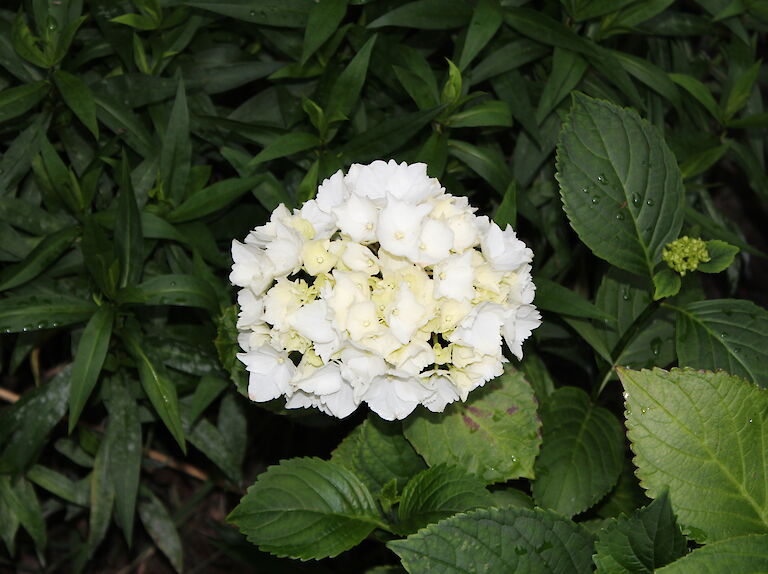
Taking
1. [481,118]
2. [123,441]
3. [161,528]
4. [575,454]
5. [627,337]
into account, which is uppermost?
[481,118]

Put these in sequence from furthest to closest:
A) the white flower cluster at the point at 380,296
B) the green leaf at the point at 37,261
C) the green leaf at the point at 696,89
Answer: the green leaf at the point at 696,89 → the green leaf at the point at 37,261 → the white flower cluster at the point at 380,296

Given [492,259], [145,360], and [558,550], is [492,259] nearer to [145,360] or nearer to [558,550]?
[558,550]

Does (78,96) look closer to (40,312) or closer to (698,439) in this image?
Answer: (40,312)

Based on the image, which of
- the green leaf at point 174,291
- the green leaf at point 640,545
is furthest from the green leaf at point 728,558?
the green leaf at point 174,291

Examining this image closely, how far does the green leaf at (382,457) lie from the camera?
2.15 meters

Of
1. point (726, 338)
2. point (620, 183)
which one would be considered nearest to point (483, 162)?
point (620, 183)

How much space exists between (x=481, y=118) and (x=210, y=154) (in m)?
0.82

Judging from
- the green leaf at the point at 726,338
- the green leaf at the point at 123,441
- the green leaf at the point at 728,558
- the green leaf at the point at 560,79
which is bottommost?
the green leaf at the point at 123,441

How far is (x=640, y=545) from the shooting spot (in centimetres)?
155

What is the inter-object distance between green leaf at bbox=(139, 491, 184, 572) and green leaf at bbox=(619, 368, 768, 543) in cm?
167

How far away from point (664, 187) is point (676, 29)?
0.91m

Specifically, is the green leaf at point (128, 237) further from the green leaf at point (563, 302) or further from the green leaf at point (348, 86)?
the green leaf at point (563, 302)

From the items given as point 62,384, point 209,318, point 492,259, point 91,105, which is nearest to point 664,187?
point 492,259

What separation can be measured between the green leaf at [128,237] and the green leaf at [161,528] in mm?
901
